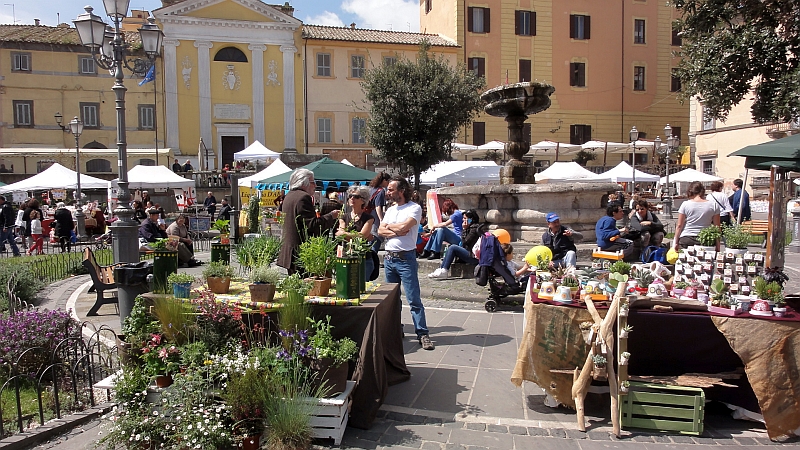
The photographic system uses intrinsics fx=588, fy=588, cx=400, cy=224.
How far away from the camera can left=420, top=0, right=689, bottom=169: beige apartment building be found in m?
36.1

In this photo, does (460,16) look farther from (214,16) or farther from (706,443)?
(706,443)

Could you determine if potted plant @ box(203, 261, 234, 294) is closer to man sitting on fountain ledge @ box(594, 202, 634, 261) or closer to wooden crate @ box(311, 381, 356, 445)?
wooden crate @ box(311, 381, 356, 445)

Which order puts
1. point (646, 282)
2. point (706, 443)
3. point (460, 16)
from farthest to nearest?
point (460, 16) < point (646, 282) < point (706, 443)

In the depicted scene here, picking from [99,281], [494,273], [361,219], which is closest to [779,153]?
[494,273]

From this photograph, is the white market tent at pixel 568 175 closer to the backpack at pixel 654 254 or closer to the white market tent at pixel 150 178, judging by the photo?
the backpack at pixel 654 254

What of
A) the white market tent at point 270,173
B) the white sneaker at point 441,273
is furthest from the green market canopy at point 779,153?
the white market tent at point 270,173

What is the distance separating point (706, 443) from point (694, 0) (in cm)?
662

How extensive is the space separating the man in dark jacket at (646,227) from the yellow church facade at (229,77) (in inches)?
1055

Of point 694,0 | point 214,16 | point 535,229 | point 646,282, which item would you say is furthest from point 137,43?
point 646,282

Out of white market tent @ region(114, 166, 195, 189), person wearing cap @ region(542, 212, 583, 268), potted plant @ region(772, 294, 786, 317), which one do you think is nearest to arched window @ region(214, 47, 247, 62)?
white market tent @ region(114, 166, 195, 189)

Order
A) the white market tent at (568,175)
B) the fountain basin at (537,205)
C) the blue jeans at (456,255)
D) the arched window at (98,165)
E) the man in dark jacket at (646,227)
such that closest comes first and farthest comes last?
the blue jeans at (456,255), the man in dark jacket at (646,227), the fountain basin at (537,205), the white market tent at (568,175), the arched window at (98,165)

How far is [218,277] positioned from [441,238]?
6.59 m

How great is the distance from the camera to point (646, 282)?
185 inches

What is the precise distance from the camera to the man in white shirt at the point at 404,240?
5.79 m
